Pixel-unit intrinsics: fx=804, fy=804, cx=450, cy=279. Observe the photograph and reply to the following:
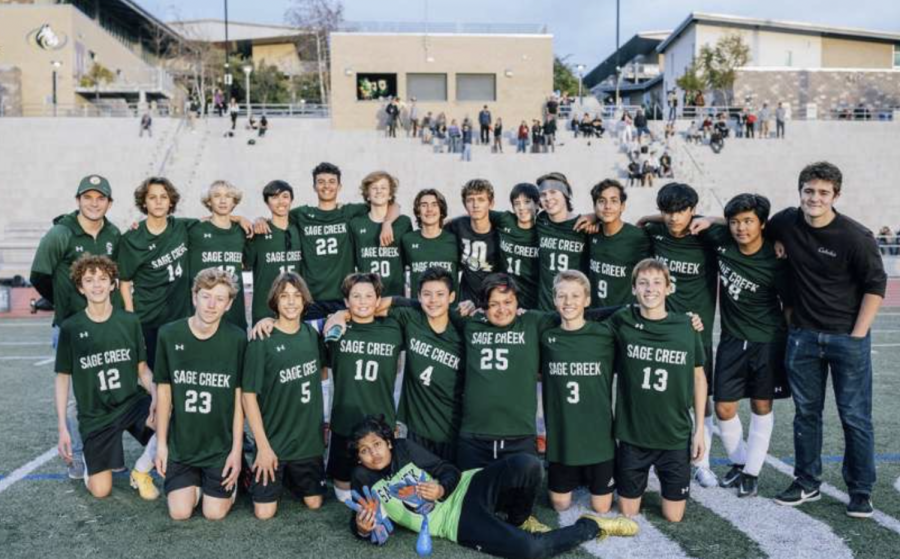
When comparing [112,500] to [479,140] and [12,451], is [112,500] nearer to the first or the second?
[12,451]

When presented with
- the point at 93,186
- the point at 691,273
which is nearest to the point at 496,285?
the point at 691,273

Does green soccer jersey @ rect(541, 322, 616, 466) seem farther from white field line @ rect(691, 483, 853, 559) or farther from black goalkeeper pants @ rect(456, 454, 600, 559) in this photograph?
white field line @ rect(691, 483, 853, 559)

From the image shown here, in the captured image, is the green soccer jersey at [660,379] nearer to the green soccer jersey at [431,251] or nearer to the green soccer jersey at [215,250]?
the green soccer jersey at [431,251]

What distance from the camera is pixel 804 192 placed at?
14.3 ft

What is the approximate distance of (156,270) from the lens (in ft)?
18.1

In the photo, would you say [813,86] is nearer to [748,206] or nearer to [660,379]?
[748,206]

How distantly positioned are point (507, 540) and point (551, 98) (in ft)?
81.4

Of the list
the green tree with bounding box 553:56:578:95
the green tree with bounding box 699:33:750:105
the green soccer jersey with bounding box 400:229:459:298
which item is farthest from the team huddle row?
the green tree with bounding box 553:56:578:95

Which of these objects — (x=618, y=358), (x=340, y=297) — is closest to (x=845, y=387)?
(x=618, y=358)

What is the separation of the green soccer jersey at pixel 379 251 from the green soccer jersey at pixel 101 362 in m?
1.65

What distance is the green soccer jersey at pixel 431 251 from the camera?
566 centimetres

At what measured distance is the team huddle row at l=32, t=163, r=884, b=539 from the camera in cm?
448

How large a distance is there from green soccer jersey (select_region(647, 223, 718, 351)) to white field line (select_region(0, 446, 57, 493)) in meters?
4.27

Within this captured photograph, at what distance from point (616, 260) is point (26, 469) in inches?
163
